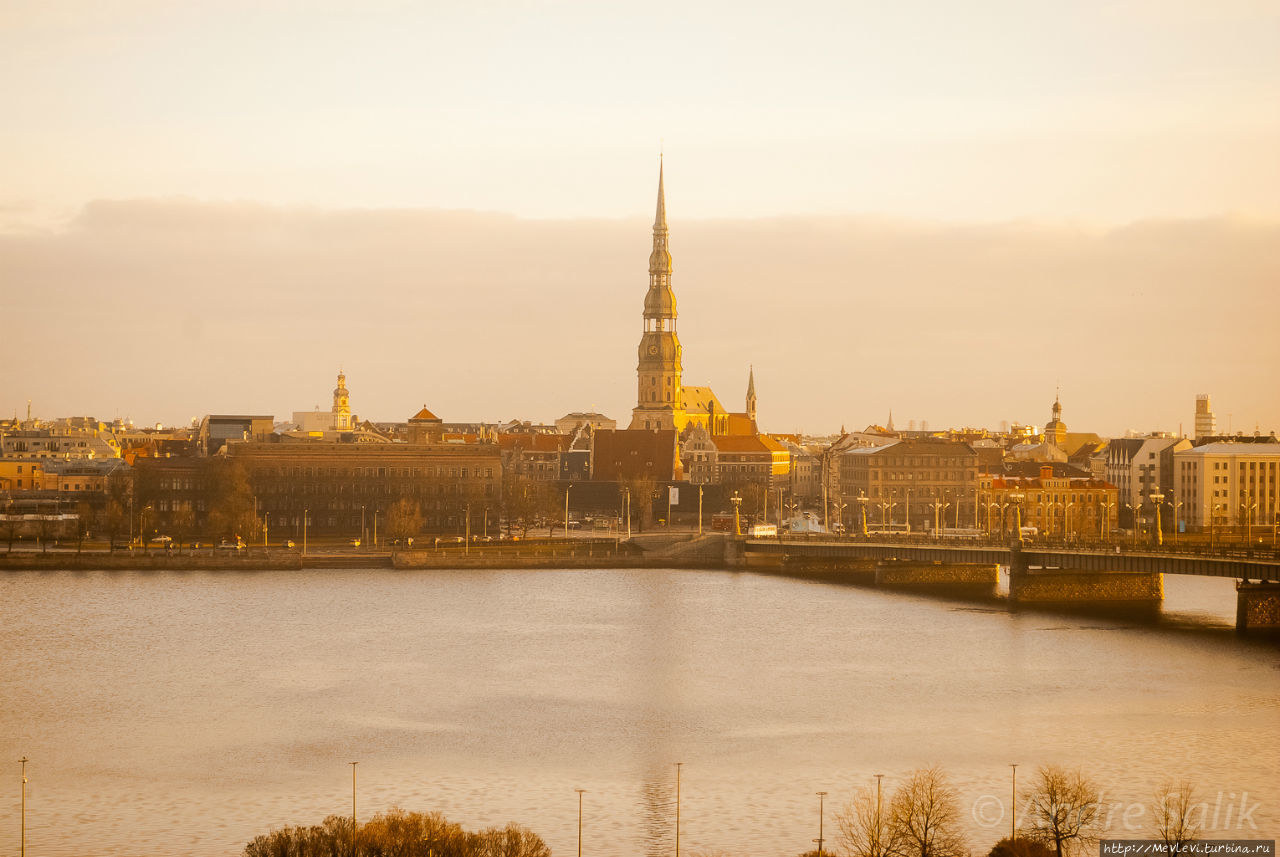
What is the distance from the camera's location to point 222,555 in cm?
8188

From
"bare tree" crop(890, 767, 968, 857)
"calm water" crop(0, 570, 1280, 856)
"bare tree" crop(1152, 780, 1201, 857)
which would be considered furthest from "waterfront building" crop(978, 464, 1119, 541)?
"bare tree" crop(890, 767, 968, 857)

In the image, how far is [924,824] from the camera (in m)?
29.1

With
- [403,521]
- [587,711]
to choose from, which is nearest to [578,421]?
[403,521]

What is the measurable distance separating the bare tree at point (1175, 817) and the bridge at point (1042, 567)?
25500 mm

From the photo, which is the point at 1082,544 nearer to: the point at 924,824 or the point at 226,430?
the point at 924,824

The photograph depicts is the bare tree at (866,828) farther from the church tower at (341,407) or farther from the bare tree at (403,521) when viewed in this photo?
the church tower at (341,407)

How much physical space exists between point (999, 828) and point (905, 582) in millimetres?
46936

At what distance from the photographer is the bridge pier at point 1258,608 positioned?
59.0 m

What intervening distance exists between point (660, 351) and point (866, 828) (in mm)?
111008

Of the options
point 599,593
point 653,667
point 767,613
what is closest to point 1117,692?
point 653,667

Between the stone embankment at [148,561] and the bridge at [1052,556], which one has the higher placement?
the bridge at [1052,556]

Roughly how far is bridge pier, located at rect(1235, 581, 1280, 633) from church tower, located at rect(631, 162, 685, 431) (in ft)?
266

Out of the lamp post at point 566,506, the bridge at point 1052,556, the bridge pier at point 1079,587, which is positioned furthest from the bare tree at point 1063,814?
the lamp post at point 566,506

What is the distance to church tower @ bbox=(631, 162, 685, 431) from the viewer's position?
13862 cm
